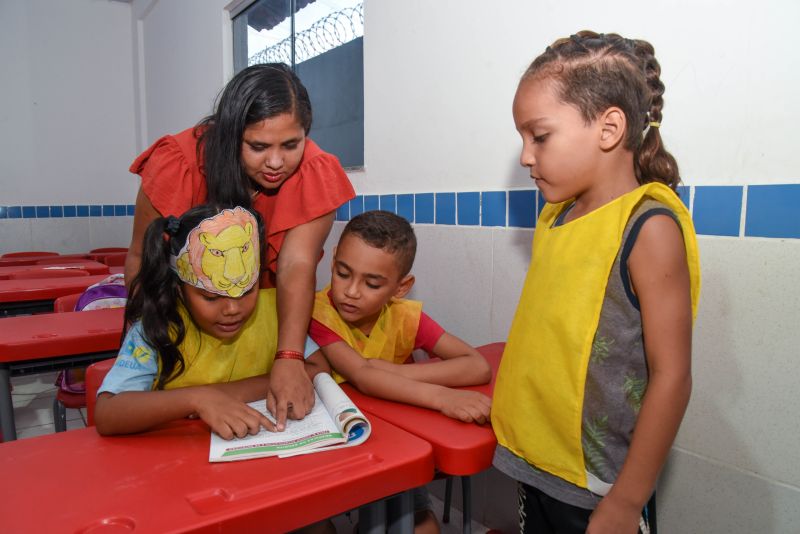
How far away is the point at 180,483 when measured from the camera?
0.83 m

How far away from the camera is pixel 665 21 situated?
4.37 ft

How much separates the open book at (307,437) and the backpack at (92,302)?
1.29m

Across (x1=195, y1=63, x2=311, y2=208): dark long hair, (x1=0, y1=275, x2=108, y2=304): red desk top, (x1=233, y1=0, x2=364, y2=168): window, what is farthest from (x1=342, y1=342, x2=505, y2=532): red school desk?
(x1=0, y1=275, x2=108, y2=304): red desk top

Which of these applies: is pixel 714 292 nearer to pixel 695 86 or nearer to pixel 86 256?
pixel 695 86

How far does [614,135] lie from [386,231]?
72 centimetres

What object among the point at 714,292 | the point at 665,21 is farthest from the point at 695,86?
the point at 714,292

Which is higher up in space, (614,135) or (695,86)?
(695,86)

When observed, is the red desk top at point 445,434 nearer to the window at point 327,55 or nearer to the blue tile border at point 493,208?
the blue tile border at point 493,208

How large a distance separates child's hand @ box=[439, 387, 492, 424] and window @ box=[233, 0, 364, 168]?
5.28ft

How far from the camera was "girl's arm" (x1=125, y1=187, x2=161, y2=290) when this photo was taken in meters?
1.48

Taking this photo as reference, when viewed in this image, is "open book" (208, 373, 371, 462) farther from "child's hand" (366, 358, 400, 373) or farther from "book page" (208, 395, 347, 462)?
"child's hand" (366, 358, 400, 373)

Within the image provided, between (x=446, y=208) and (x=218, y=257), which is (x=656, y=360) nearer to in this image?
(x=218, y=257)

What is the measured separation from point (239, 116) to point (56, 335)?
0.88 m

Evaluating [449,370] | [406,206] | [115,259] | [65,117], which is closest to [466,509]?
[449,370]
